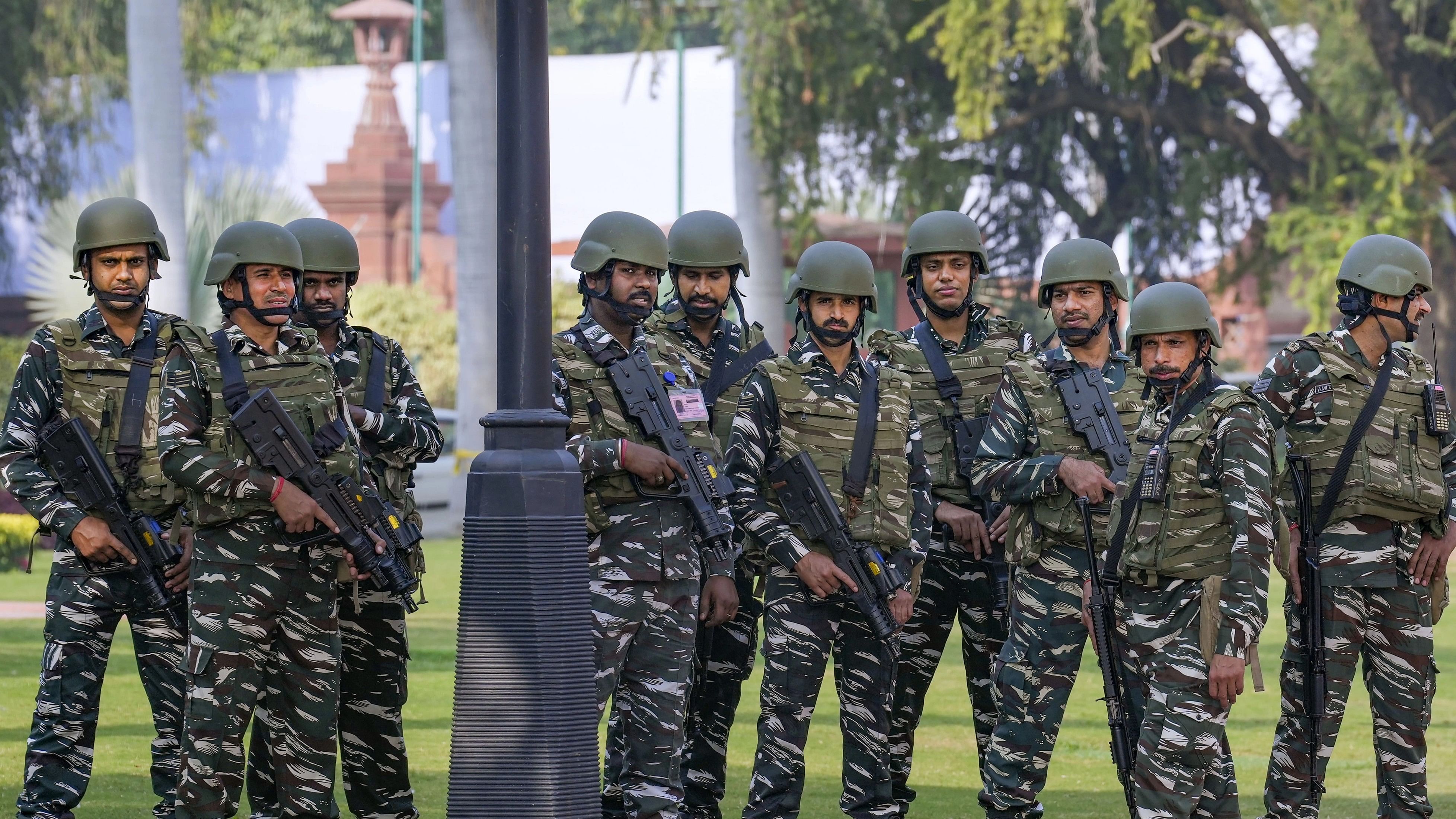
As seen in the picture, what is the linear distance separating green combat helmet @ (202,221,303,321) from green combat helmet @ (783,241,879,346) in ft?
5.91

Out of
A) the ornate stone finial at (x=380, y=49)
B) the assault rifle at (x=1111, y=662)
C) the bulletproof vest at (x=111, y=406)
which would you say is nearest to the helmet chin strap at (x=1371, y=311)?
the assault rifle at (x=1111, y=662)

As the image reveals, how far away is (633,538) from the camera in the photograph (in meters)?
6.62

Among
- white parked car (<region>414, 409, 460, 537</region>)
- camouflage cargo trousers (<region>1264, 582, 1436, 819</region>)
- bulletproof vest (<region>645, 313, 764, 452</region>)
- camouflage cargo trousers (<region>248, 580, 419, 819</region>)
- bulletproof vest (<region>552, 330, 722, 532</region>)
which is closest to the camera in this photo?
bulletproof vest (<region>552, 330, 722, 532</region>)

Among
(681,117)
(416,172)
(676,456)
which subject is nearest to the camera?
(676,456)

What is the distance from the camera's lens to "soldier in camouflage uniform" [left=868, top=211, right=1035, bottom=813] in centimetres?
777

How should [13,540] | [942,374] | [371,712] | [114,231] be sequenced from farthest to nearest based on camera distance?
1. [13,540]
2. [942,374]
3. [371,712]
4. [114,231]

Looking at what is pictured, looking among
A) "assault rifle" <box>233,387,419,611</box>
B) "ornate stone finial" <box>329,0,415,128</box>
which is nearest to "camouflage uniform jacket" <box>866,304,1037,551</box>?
"assault rifle" <box>233,387,419,611</box>

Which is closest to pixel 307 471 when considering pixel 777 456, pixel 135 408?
pixel 135 408

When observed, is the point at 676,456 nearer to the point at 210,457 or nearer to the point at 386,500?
the point at 386,500

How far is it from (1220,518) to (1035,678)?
0.97 metres

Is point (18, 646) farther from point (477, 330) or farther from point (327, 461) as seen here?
point (477, 330)

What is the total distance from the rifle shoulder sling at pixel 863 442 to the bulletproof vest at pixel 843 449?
0.01m

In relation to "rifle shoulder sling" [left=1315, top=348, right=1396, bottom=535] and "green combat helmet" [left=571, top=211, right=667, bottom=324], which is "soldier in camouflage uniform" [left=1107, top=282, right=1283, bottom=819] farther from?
"green combat helmet" [left=571, top=211, right=667, bottom=324]

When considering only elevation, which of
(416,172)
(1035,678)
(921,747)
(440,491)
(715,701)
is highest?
(416,172)
